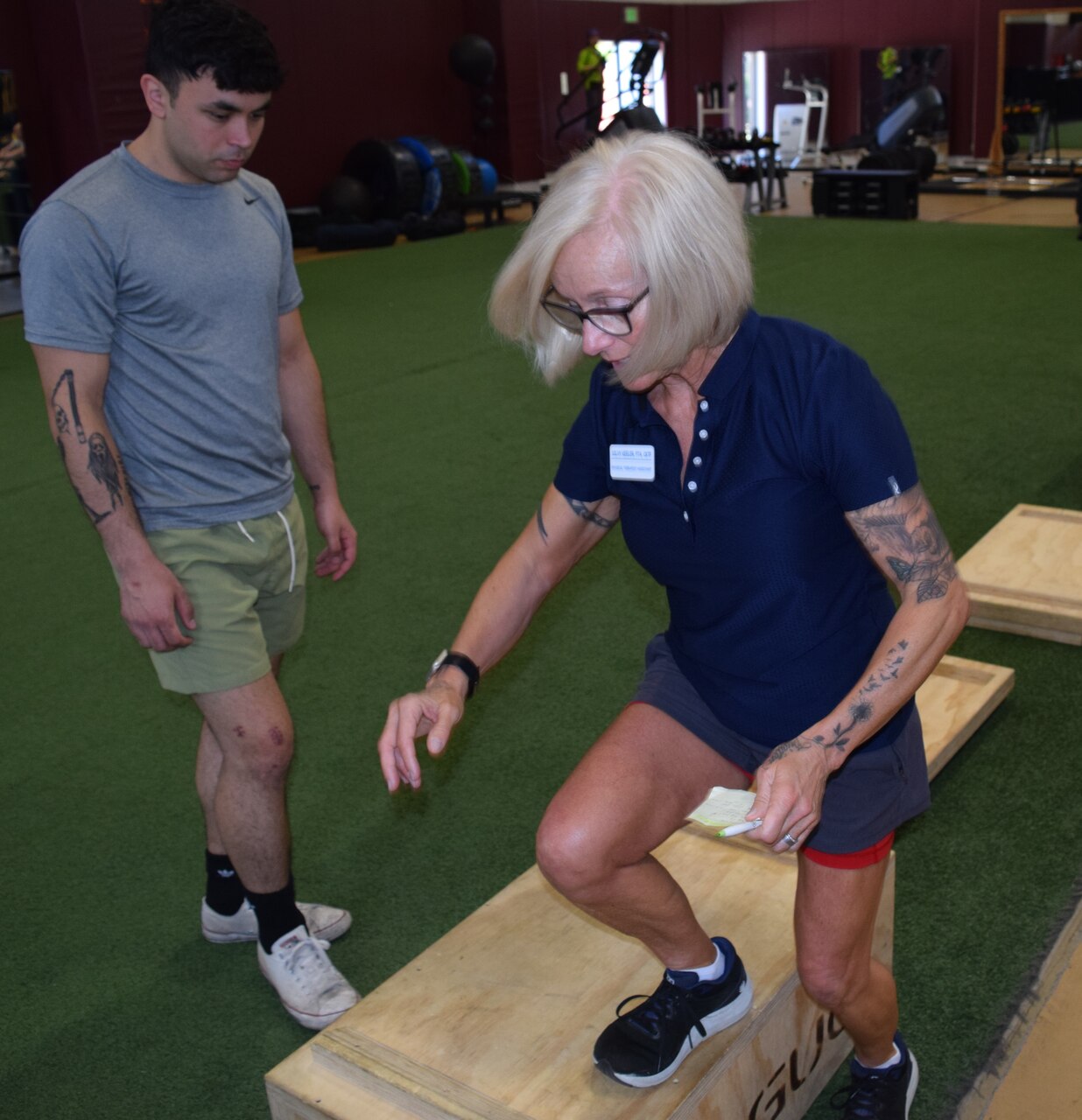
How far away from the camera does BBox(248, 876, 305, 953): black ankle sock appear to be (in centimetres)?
226

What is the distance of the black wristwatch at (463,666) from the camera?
1.76m

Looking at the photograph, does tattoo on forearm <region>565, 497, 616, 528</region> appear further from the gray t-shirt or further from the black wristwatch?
the gray t-shirt

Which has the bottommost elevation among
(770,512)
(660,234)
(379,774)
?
(379,774)

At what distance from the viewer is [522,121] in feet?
51.6

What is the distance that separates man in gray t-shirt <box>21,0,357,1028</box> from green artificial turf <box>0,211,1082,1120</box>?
1.01ft

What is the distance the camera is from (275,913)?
228cm

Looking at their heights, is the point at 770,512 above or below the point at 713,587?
above

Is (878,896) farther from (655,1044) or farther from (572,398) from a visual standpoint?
(572,398)

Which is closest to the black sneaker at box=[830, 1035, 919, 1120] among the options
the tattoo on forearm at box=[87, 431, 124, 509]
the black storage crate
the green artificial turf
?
the green artificial turf

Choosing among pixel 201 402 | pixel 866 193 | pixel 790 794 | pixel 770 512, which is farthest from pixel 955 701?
pixel 866 193

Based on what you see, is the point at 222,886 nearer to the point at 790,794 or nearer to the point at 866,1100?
the point at 866,1100

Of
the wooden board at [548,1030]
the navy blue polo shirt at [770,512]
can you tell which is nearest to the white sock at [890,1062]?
the wooden board at [548,1030]

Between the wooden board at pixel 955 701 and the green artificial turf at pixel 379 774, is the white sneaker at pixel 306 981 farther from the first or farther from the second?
the wooden board at pixel 955 701

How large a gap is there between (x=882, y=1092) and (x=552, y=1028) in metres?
0.50
